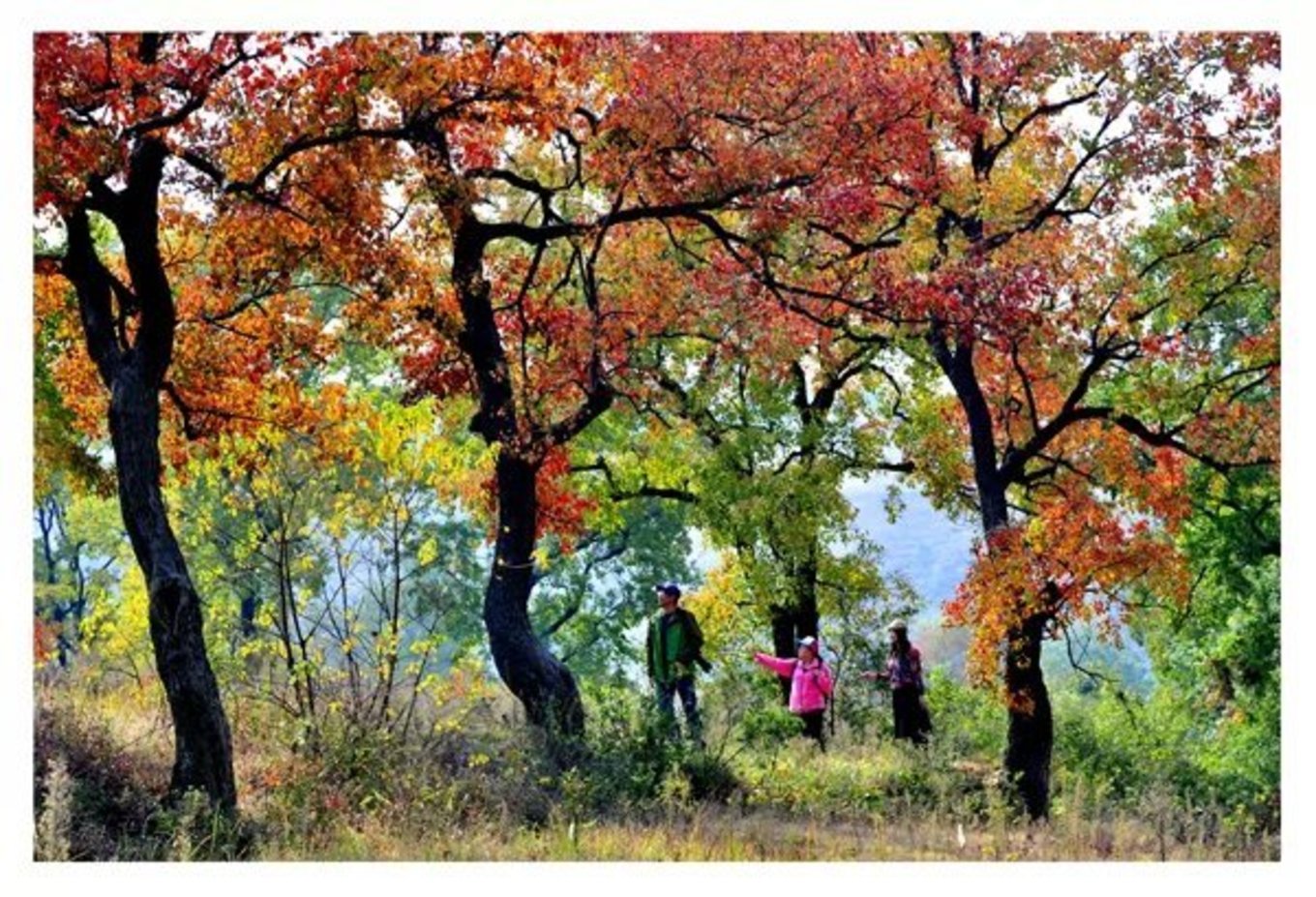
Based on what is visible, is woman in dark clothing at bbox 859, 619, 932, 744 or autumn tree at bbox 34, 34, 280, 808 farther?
woman in dark clothing at bbox 859, 619, 932, 744

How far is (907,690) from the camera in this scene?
16.7 metres

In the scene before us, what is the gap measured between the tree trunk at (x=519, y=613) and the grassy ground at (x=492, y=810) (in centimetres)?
121

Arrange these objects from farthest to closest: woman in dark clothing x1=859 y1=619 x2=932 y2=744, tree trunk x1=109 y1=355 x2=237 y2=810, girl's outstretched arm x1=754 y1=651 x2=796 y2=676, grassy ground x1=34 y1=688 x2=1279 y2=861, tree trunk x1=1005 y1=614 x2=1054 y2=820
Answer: woman in dark clothing x1=859 y1=619 x2=932 y2=744 < tree trunk x1=1005 y1=614 x2=1054 y2=820 < girl's outstretched arm x1=754 y1=651 x2=796 y2=676 < tree trunk x1=109 y1=355 x2=237 y2=810 < grassy ground x1=34 y1=688 x2=1279 y2=861

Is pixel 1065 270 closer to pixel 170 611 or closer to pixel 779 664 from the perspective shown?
pixel 779 664

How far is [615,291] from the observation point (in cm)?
1560

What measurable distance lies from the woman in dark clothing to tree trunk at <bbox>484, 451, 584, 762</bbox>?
13.5 feet

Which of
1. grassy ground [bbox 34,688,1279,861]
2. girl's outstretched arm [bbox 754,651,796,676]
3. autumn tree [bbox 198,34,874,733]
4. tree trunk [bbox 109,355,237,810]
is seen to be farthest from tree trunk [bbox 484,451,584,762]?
tree trunk [bbox 109,355,237,810]

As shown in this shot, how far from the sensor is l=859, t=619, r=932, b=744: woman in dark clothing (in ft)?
53.5

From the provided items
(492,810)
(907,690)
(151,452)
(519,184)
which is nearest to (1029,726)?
(907,690)

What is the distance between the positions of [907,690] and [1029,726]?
73.5 inches

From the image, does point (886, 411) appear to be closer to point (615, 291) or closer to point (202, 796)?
point (615, 291)

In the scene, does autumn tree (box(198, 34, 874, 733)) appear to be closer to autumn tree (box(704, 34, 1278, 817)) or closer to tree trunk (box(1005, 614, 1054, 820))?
autumn tree (box(704, 34, 1278, 817))

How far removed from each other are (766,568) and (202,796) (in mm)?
10001
